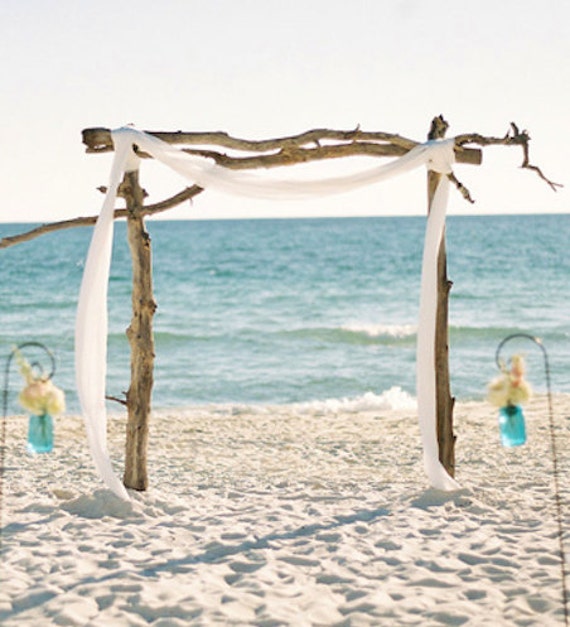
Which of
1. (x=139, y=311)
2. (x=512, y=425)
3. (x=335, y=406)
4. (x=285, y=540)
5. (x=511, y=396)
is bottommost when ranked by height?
(x=285, y=540)

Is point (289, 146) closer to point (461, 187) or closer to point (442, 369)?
point (461, 187)

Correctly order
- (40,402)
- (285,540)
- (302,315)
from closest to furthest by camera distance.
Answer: (40,402), (285,540), (302,315)

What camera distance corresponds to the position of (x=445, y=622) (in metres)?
3.78

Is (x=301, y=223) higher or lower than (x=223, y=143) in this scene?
higher

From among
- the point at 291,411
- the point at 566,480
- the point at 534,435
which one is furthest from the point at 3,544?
the point at 291,411

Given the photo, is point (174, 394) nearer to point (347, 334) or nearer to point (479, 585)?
point (347, 334)

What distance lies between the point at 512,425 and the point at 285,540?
48.3 inches

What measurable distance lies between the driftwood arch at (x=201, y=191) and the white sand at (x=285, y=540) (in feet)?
1.25

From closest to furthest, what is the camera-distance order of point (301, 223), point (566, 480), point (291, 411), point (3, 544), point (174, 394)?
point (3, 544) < point (566, 480) < point (291, 411) < point (174, 394) < point (301, 223)

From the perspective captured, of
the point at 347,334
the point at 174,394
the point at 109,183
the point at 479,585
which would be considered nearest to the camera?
the point at 479,585

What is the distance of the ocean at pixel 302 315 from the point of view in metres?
12.6

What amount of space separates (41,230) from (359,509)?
2362 millimetres

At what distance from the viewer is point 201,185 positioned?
533cm

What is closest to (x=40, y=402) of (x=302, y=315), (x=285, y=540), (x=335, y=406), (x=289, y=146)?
(x=285, y=540)
